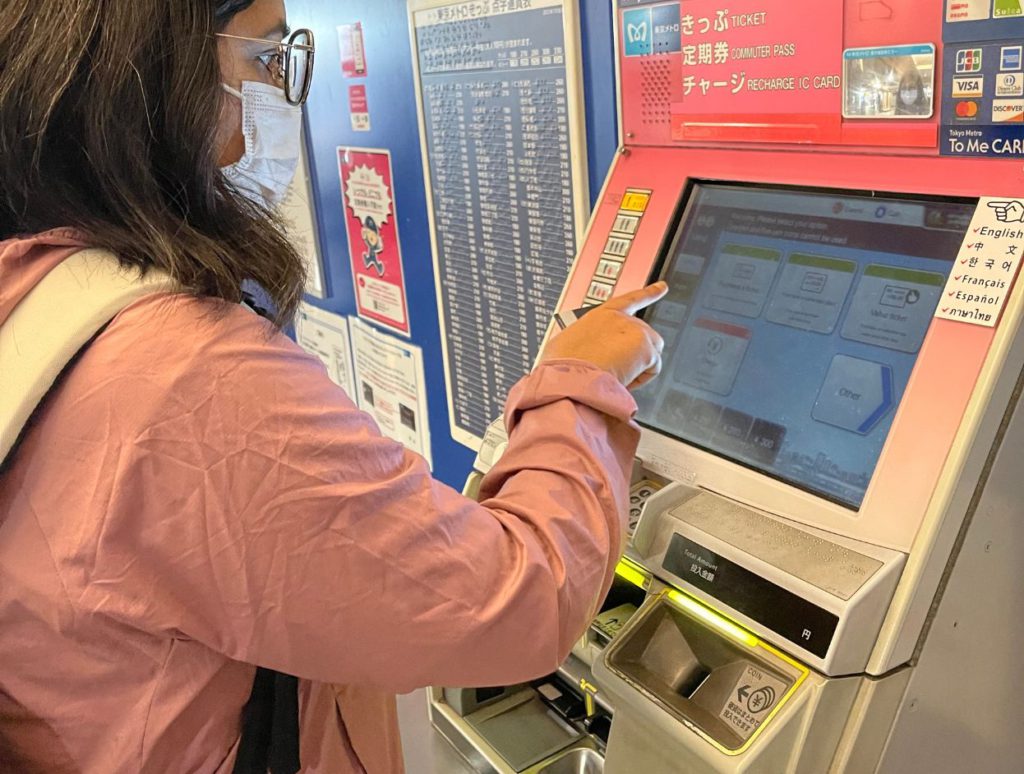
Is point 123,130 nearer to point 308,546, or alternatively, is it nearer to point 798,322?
point 308,546

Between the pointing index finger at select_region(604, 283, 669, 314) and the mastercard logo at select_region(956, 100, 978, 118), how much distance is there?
14.6 inches

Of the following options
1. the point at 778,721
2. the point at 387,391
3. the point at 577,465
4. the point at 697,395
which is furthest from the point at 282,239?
the point at 387,391

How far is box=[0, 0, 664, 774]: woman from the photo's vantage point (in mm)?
761

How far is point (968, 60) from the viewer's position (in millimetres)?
998

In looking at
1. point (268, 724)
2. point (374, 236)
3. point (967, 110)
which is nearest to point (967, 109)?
point (967, 110)

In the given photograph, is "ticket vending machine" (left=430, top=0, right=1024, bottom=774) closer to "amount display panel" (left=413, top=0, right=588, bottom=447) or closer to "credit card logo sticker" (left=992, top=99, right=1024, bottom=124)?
"credit card logo sticker" (left=992, top=99, right=1024, bottom=124)

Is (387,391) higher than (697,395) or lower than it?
lower

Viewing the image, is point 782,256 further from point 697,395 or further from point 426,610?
point 426,610

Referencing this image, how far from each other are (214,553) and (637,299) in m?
0.62

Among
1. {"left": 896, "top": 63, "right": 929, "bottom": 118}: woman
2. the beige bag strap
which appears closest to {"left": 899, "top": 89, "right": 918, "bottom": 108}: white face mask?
{"left": 896, "top": 63, "right": 929, "bottom": 118}: woman

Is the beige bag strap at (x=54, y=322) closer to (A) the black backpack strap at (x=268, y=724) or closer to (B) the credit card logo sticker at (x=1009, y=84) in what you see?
(A) the black backpack strap at (x=268, y=724)

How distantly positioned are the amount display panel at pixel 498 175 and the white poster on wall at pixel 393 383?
0.26 m

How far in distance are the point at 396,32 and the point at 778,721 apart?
178 centimetres

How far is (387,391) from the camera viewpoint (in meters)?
2.74
